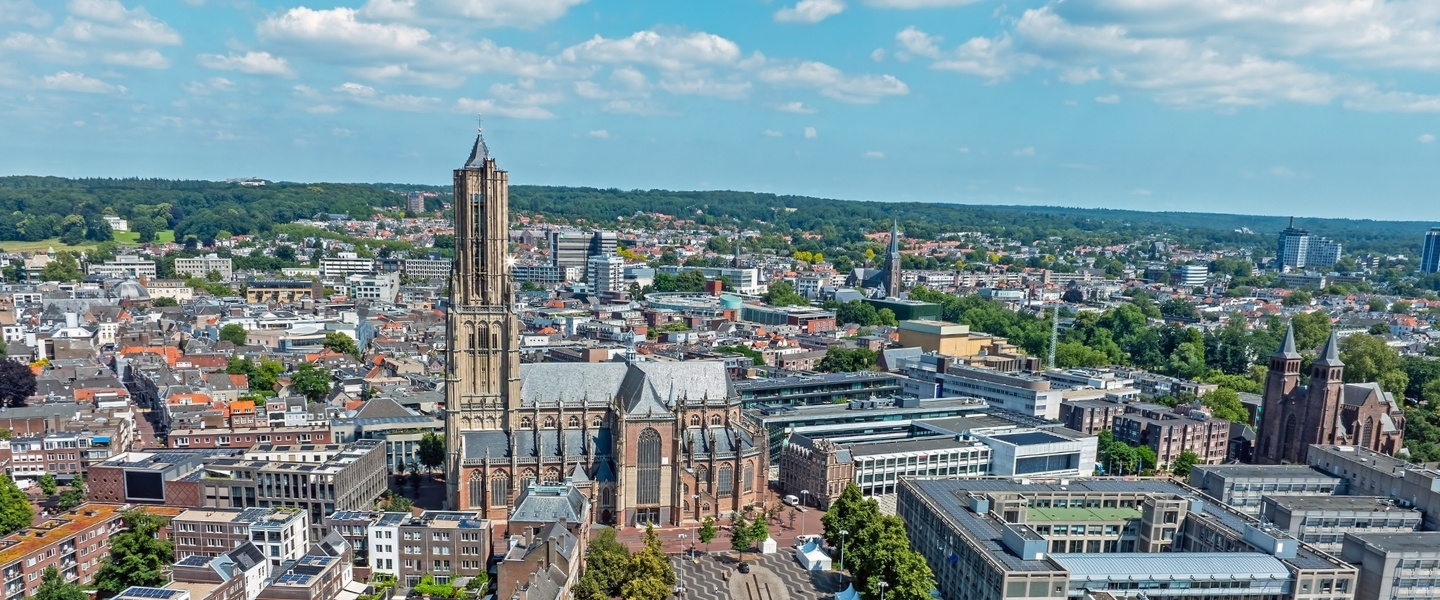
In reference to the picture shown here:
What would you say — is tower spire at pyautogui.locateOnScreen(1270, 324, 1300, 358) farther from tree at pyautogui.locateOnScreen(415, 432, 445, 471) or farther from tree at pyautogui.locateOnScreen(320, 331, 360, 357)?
tree at pyautogui.locateOnScreen(320, 331, 360, 357)

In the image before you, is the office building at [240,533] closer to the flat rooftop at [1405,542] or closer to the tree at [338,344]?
the flat rooftop at [1405,542]

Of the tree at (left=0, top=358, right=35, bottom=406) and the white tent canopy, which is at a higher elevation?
the tree at (left=0, top=358, right=35, bottom=406)

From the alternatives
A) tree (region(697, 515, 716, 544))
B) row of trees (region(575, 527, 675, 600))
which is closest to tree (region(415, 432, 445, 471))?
tree (region(697, 515, 716, 544))

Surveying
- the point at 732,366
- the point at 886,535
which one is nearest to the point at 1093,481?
the point at 886,535

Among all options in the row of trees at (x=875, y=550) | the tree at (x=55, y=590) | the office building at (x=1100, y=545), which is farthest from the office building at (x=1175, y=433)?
the tree at (x=55, y=590)

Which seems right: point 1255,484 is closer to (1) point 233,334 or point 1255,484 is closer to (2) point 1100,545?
(2) point 1100,545

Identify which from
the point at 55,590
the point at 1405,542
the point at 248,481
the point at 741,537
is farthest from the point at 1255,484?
the point at 55,590

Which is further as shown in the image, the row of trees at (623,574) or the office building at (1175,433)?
the office building at (1175,433)
